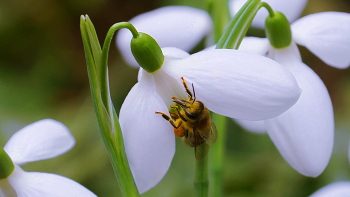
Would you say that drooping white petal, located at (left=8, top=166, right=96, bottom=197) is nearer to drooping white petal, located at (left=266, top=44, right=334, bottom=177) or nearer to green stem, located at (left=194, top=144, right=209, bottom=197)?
green stem, located at (left=194, top=144, right=209, bottom=197)

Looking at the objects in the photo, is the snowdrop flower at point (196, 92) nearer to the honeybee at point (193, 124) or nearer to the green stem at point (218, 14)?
the honeybee at point (193, 124)

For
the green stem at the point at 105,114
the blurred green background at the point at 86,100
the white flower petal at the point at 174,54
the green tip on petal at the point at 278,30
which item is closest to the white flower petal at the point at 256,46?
the green tip on petal at the point at 278,30

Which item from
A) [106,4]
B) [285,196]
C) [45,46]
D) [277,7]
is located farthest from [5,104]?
[277,7]

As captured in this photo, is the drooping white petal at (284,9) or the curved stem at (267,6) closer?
the curved stem at (267,6)

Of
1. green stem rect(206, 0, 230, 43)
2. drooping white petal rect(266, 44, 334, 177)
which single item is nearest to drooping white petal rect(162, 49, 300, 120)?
drooping white petal rect(266, 44, 334, 177)

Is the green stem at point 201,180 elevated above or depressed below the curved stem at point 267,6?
below

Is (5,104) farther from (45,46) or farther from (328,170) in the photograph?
(328,170)
